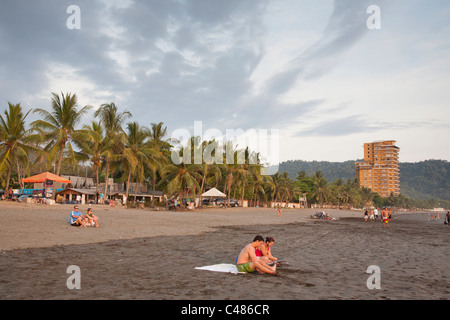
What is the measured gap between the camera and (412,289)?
652cm

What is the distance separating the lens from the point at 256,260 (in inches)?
297

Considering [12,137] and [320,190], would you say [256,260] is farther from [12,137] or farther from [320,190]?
[320,190]

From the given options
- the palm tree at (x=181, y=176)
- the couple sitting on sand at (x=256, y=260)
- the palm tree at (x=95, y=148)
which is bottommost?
the couple sitting on sand at (x=256, y=260)

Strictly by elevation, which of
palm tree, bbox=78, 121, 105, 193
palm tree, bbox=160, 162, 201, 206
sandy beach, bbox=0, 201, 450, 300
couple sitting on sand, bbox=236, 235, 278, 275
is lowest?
sandy beach, bbox=0, 201, 450, 300

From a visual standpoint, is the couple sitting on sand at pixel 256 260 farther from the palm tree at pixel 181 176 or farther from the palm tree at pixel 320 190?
the palm tree at pixel 320 190

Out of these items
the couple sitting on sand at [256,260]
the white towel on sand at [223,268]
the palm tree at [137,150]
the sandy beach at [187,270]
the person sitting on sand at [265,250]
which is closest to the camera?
the sandy beach at [187,270]

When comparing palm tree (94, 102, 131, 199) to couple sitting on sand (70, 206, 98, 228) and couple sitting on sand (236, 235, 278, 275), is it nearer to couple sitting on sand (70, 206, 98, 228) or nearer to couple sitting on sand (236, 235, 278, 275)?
couple sitting on sand (70, 206, 98, 228)

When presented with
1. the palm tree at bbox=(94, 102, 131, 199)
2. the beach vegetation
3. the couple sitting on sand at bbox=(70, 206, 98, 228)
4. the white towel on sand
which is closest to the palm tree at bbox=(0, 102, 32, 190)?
the beach vegetation

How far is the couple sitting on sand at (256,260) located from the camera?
744cm

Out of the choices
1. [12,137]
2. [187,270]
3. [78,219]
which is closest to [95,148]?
[12,137]

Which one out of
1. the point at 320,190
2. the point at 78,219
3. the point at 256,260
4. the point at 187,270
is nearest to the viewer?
the point at 256,260

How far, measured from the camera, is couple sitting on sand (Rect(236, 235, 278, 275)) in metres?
7.44

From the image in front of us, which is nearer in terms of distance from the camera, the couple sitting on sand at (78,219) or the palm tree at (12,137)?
the couple sitting on sand at (78,219)

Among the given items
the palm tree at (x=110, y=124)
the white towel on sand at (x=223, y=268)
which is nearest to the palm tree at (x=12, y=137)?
the palm tree at (x=110, y=124)
